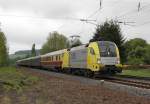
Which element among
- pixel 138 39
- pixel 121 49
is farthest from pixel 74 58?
pixel 138 39

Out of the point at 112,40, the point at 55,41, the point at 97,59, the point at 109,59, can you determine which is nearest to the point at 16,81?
the point at 97,59

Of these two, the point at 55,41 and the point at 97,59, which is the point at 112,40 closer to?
the point at 97,59

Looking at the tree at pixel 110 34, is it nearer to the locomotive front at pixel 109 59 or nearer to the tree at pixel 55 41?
the locomotive front at pixel 109 59

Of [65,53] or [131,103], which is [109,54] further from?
[131,103]

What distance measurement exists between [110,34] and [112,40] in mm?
1590

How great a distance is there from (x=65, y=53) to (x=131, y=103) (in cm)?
3088

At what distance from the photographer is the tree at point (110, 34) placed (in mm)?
63250

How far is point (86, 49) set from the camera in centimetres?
3441

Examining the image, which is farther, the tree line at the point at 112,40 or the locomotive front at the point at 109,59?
the tree line at the point at 112,40

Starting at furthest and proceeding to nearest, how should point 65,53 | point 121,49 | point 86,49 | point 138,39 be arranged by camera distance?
point 138,39 → point 121,49 → point 65,53 → point 86,49

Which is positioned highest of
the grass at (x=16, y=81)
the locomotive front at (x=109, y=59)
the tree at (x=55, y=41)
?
the tree at (x=55, y=41)

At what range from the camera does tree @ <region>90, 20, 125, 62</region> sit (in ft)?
208

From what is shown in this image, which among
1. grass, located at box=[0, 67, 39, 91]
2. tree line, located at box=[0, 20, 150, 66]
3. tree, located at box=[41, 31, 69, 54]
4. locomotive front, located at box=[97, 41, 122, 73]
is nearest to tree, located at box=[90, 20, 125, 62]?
tree line, located at box=[0, 20, 150, 66]

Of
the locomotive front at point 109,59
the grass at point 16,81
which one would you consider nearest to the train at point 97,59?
the locomotive front at point 109,59
